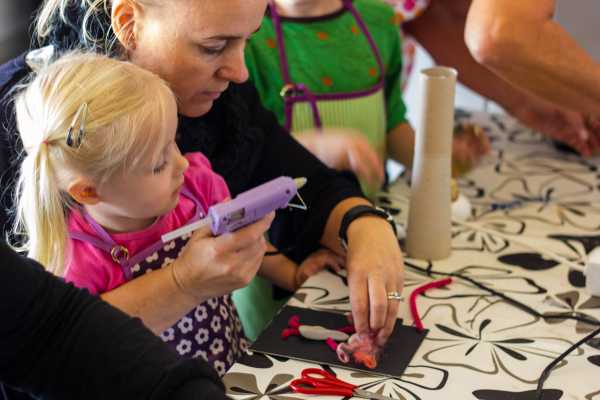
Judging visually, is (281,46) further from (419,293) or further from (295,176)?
(419,293)

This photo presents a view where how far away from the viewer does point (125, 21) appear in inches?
40.8

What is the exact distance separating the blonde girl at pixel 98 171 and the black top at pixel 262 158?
0.20 meters

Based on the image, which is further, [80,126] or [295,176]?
[295,176]

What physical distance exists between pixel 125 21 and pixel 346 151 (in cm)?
46

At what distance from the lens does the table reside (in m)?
0.93

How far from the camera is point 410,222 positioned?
1256 mm

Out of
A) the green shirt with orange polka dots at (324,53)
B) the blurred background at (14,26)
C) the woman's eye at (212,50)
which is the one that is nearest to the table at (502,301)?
the green shirt with orange polka dots at (324,53)

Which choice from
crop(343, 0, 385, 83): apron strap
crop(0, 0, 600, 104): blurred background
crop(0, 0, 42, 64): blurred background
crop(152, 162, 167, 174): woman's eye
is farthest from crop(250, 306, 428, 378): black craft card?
crop(0, 0, 42, 64): blurred background

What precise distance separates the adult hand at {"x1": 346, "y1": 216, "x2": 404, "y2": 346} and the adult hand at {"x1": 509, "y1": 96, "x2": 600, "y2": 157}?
592 millimetres

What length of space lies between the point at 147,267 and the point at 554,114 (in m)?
0.96

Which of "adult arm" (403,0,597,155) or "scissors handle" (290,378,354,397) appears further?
"adult arm" (403,0,597,155)

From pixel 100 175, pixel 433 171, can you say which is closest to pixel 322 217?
pixel 433 171

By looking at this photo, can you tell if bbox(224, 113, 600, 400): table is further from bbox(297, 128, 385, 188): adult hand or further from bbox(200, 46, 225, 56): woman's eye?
bbox(200, 46, 225, 56): woman's eye

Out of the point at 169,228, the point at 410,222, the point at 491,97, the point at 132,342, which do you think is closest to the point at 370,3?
the point at 491,97
